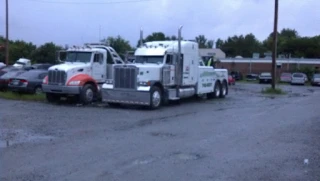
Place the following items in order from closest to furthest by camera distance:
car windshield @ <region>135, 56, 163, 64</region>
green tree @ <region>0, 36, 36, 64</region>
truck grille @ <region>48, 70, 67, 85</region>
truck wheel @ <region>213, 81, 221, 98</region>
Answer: truck grille @ <region>48, 70, 67, 85</region> → car windshield @ <region>135, 56, 163, 64</region> → truck wheel @ <region>213, 81, 221, 98</region> → green tree @ <region>0, 36, 36, 64</region>

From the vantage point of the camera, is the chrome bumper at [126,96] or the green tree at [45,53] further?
the green tree at [45,53]

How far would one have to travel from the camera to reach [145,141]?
12578 millimetres

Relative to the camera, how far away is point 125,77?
72.1 ft

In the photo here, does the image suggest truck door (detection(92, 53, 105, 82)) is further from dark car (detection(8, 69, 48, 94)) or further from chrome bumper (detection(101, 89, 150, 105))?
dark car (detection(8, 69, 48, 94))

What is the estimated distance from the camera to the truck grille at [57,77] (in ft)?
75.3

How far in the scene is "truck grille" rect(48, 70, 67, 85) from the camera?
22938 mm

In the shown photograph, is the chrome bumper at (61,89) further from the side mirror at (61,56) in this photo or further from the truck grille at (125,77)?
the side mirror at (61,56)

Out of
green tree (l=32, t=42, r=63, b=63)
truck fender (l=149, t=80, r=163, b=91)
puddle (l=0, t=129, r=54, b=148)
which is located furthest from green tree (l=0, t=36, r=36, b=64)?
puddle (l=0, t=129, r=54, b=148)

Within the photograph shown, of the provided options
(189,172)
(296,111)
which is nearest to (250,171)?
(189,172)

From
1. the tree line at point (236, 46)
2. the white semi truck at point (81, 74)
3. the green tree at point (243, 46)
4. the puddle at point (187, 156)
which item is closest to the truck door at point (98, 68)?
the white semi truck at point (81, 74)

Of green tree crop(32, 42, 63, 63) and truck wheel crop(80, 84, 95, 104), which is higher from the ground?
green tree crop(32, 42, 63, 63)

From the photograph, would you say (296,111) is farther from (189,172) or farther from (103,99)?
(189,172)

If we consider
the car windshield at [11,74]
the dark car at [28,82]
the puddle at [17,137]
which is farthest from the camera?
the car windshield at [11,74]

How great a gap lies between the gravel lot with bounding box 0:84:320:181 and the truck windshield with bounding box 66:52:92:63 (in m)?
4.60
